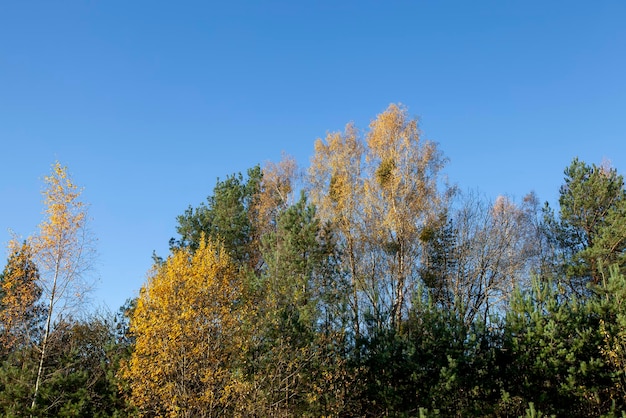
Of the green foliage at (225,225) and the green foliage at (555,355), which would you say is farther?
the green foliage at (225,225)

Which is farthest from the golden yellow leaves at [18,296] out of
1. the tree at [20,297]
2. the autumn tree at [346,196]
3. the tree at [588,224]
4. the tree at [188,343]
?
the tree at [588,224]

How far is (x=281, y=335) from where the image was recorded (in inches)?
558

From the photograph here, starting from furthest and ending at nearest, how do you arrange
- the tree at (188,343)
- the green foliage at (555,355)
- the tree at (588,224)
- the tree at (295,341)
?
the tree at (588,224)
the tree at (295,341)
the green foliage at (555,355)
the tree at (188,343)

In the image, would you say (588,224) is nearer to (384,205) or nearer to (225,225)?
(384,205)

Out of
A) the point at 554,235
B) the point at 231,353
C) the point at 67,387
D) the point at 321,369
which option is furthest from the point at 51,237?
the point at 554,235

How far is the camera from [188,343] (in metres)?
12.4

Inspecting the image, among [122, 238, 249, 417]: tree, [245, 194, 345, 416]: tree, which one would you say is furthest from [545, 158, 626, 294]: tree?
[122, 238, 249, 417]: tree

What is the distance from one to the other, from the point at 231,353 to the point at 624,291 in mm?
10191

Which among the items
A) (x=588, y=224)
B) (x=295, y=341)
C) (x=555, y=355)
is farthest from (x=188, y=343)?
(x=588, y=224)

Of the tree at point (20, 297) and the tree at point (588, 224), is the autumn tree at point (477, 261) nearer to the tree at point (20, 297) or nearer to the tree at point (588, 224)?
the tree at point (588, 224)

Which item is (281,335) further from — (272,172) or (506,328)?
(272,172)

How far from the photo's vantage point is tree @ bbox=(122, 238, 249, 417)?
39.6ft

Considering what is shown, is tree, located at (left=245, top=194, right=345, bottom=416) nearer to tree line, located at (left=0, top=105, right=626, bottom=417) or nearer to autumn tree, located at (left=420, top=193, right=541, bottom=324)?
tree line, located at (left=0, top=105, right=626, bottom=417)

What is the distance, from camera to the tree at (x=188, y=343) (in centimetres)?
1207
